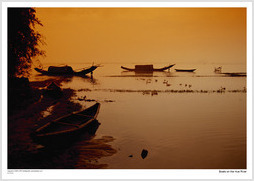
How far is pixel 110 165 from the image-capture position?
6.83m

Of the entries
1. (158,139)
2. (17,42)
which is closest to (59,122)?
(158,139)

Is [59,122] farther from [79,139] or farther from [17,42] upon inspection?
[17,42]

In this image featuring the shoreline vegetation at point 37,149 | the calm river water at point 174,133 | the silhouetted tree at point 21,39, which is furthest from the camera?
the silhouetted tree at point 21,39

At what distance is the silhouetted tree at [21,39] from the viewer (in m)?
12.5

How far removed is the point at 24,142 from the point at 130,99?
425 inches

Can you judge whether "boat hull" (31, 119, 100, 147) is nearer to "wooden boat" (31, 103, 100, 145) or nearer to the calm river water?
"wooden boat" (31, 103, 100, 145)

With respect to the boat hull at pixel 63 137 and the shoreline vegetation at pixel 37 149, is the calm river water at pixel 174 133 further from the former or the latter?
the boat hull at pixel 63 137

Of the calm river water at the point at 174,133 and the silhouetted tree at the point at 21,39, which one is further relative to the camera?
the silhouetted tree at the point at 21,39

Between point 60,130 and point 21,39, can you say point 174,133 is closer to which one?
point 60,130

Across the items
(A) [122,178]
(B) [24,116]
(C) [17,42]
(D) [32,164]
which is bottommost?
(A) [122,178]

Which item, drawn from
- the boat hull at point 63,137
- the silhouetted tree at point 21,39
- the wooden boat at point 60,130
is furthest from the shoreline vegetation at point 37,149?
the silhouetted tree at point 21,39

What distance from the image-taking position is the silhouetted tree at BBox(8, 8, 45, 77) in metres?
12.5

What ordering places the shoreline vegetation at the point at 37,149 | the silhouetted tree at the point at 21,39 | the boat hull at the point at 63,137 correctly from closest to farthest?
the shoreline vegetation at the point at 37,149, the boat hull at the point at 63,137, the silhouetted tree at the point at 21,39

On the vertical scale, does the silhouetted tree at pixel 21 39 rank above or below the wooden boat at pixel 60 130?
above
